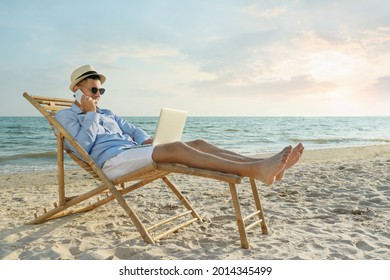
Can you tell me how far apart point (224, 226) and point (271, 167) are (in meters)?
1.03

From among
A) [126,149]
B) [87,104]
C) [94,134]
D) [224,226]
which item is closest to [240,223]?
[224,226]

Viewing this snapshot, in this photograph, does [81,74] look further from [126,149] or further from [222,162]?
[222,162]

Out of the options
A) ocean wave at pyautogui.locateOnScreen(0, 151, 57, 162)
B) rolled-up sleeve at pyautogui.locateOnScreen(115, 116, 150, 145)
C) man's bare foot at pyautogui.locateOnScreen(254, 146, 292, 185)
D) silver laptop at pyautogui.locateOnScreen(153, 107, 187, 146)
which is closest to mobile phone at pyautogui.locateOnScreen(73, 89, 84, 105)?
rolled-up sleeve at pyautogui.locateOnScreen(115, 116, 150, 145)

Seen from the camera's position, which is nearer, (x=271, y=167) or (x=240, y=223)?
(x=271, y=167)

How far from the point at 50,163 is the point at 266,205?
7269 mm

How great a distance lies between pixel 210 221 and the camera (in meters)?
3.62

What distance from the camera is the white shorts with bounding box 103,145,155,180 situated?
118 inches

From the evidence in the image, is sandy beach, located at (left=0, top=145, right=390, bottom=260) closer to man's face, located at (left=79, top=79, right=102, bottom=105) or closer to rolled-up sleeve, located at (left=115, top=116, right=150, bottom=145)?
rolled-up sleeve, located at (left=115, top=116, right=150, bottom=145)

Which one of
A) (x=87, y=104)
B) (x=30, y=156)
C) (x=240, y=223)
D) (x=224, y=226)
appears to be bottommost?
(x=30, y=156)

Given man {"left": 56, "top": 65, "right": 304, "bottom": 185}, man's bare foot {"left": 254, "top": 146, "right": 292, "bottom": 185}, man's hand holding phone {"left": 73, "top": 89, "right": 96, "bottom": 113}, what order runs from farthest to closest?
man's hand holding phone {"left": 73, "top": 89, "right": 96, "bottom": 113}
man {"left": 56, "top": 65, "right": 304, "bottom": 185}
man's bare foot {"left": 254, "top": 146, "right": 292, "bottom": 185}

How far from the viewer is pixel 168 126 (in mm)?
3209

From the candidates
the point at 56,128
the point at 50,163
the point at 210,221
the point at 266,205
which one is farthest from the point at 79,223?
the point at 50,163

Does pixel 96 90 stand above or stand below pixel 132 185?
above

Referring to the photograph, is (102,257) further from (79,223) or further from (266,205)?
(266,205)
